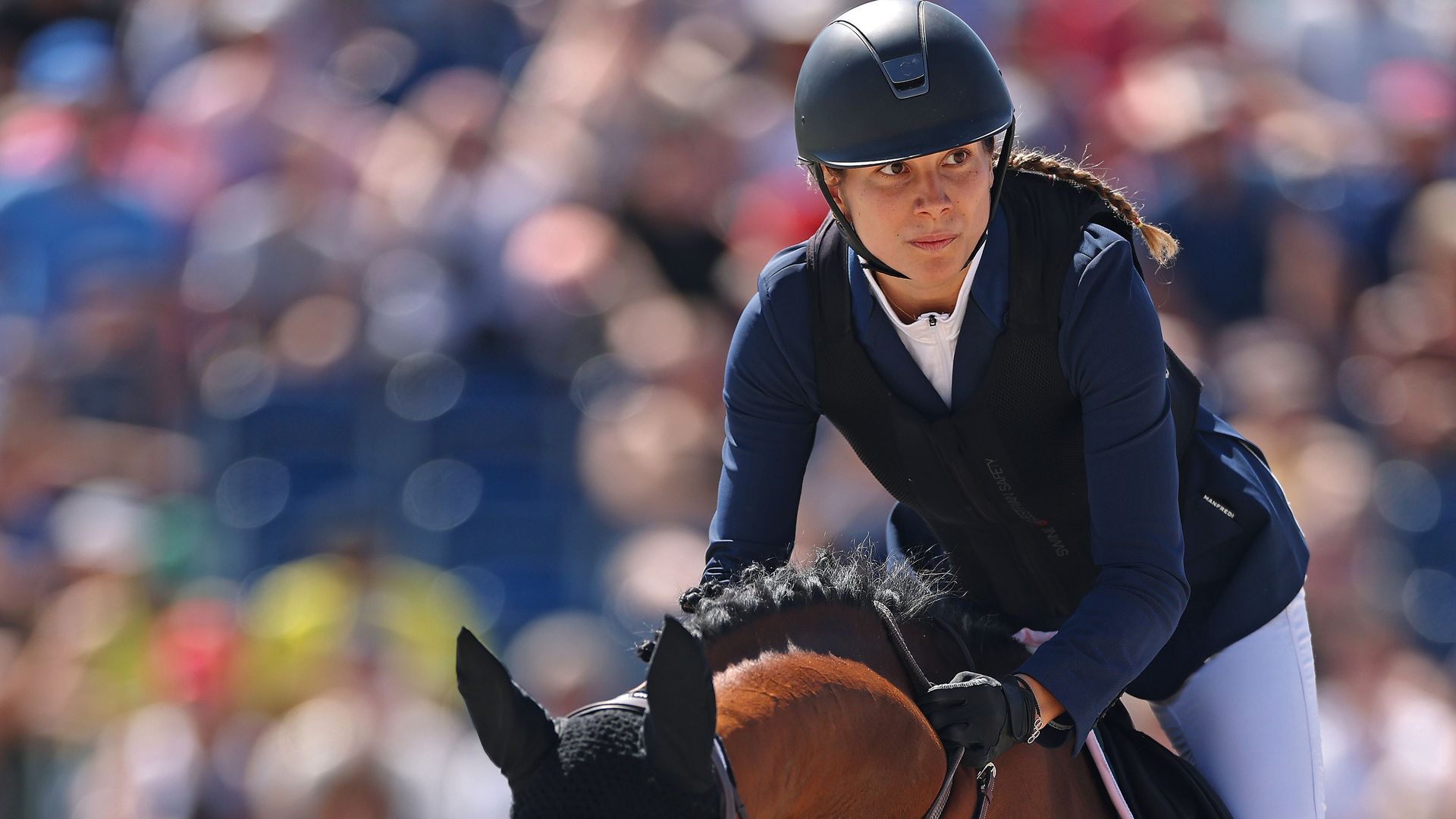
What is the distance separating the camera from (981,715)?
1.92 m

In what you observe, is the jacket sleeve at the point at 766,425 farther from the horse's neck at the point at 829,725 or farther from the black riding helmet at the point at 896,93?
the horse's neck at the point at 829,725

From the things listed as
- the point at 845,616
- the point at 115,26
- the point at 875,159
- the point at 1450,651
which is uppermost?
the point at 875,159

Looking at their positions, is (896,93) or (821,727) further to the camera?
(896,93)

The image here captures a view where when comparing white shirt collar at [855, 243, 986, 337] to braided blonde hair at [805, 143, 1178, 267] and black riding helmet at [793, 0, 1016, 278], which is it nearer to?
black riding helmet at [793, 0, 1016, 278]

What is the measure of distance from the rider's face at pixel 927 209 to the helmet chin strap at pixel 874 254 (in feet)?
0.03

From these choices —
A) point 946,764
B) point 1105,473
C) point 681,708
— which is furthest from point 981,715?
point 681,708

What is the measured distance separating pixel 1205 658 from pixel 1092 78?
423 cm

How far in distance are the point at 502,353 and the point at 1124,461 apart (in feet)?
12.4

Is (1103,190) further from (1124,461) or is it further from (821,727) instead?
(821,727)

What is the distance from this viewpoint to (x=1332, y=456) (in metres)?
5.30

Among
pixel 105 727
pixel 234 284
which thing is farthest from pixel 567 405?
pixel 105 727

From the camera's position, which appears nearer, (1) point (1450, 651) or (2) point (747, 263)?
(1) point (1450, 651)

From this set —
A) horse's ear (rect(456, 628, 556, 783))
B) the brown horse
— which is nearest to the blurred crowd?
the brown horse

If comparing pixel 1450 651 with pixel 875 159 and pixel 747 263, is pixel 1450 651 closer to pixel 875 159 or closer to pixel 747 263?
pixel 747 263
